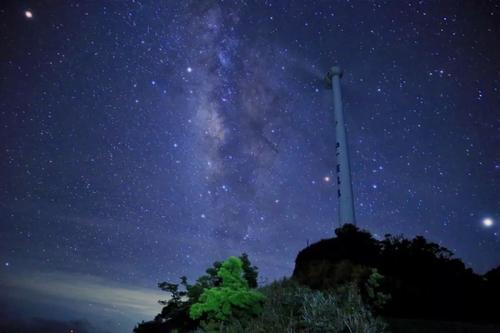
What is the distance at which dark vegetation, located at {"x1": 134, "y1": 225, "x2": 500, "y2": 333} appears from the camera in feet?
27.7

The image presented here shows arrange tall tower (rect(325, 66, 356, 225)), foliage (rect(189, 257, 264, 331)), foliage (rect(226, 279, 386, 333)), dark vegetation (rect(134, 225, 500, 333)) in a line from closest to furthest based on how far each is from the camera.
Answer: foliage (rect(226, 279, 386, 333))
dark vegetation (rect(134, 225, 500, 333))
foliage (rect(189, 257, 264, 331))
tall tower (rect(325, 66, 356, 225))

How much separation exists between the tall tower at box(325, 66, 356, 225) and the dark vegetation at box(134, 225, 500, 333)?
11.7m

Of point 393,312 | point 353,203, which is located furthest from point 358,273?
point 353,203

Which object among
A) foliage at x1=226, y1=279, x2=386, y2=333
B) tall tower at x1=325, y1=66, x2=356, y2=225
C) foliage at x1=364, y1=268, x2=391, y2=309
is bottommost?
foliage at x1=226, y1=279, x2=386, y2=333

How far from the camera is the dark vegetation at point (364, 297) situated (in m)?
8.45

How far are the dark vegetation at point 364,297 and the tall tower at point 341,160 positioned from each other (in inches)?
461

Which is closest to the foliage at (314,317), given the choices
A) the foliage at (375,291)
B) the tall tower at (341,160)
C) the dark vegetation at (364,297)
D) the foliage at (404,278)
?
the dark vegetation at (364,297)

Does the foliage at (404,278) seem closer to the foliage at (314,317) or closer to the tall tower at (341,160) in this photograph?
the foliage at (314,317)

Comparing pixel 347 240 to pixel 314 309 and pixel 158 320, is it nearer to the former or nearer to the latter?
pixel 314 309

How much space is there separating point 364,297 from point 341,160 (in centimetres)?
2081

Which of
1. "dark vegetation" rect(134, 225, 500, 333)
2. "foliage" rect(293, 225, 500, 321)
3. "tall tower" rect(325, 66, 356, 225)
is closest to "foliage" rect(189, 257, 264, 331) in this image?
"dark vegetation" rect(134, 225, 500, 333)

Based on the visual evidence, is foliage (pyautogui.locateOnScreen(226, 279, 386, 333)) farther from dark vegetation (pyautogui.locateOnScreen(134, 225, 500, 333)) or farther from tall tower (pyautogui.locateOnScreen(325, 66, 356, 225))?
tall tower (pyautogui.locateOnScreen(325, 66, 356, 225))

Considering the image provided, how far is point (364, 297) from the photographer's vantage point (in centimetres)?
1105

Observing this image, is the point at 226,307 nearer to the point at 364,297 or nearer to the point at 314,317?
the point at 314,317
